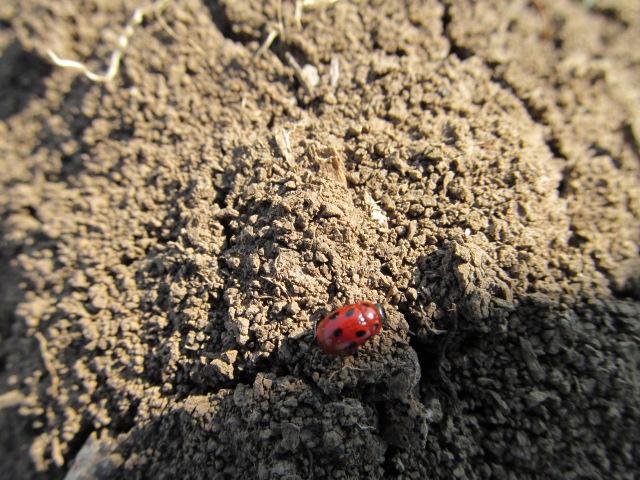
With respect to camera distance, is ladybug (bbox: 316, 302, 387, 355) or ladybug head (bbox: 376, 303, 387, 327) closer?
ladybug (bbox: 316, 302, 387, 355)

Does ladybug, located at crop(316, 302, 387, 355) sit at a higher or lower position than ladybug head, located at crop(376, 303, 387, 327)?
lower

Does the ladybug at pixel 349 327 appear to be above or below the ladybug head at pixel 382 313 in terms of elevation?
below

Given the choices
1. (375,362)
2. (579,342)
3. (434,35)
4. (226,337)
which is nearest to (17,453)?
(226,337)

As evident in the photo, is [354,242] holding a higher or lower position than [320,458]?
higher

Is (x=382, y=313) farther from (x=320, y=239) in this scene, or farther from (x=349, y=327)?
(x=320, y=239)

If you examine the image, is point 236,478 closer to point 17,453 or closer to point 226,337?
point 226,337

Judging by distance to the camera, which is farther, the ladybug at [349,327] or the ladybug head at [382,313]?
the ladybug head at [382,313]
